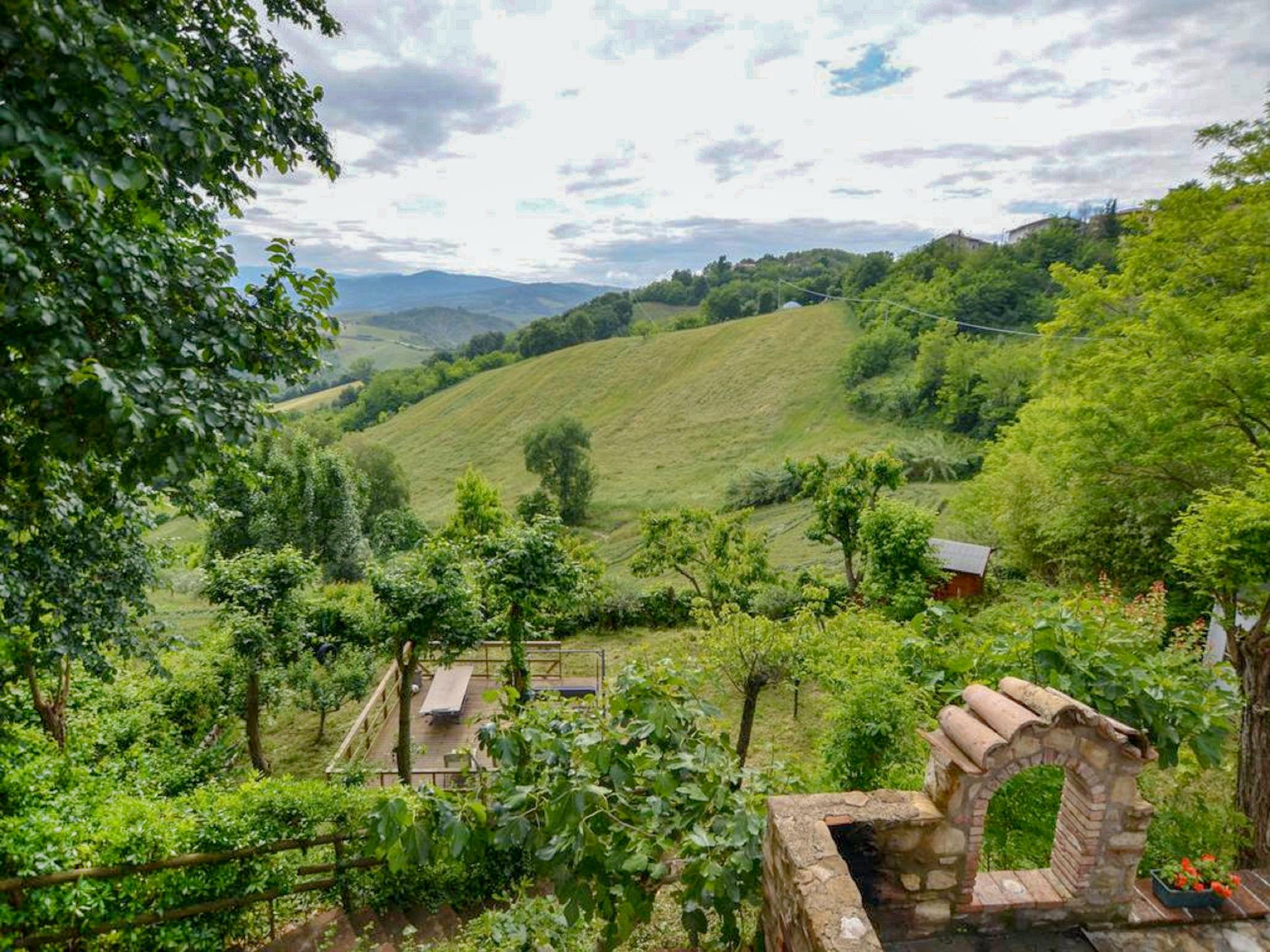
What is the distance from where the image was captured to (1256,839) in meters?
7.34

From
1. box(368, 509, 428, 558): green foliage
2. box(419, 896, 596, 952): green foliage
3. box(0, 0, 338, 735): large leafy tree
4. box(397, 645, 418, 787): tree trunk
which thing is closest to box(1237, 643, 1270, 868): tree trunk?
box(419, 896, 596, 952): green foliage

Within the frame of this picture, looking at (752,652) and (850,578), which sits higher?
(752,652)

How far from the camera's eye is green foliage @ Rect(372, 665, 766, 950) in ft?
13.5

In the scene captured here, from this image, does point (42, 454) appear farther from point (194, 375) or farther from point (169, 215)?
point (169, 215)

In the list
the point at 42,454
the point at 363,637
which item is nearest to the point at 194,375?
the point at 42,454

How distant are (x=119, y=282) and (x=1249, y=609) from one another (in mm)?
11627

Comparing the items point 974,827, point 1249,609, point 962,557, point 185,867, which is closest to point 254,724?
point 185,867

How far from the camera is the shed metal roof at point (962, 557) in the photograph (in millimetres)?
19953

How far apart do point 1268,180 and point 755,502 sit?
2913 cm

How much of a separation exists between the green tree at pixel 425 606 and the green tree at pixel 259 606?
206 cm

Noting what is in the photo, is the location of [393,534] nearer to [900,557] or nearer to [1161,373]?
[900,557]

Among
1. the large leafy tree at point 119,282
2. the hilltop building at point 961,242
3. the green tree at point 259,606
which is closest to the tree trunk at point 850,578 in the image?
the green tree at point 259,606

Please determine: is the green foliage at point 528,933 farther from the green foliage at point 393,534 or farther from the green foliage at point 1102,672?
the green foliage at point 393,534

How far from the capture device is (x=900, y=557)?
60.3ft
